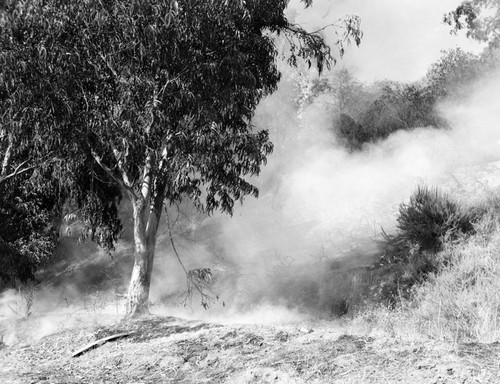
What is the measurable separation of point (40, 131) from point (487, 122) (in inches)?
558

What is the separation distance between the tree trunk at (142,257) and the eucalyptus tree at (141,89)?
0.02 metres

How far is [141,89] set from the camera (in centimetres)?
823

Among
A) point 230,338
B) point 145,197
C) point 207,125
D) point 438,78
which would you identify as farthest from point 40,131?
point 438,78

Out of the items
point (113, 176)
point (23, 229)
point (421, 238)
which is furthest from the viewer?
point (23, 229)

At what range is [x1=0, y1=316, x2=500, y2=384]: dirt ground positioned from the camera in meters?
3.66

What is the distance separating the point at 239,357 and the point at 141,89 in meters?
4.80

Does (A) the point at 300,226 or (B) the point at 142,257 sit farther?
(A) the point at 300,226

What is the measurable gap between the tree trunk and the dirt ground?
848mm

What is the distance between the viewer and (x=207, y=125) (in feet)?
26.5

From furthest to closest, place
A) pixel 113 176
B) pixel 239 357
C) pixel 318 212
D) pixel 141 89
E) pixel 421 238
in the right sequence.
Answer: pixel 318 212
pixel 421 238
pixel 113 176
pixel 141 89
pixel 239 357

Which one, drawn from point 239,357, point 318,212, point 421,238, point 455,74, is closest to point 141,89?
point 239,357

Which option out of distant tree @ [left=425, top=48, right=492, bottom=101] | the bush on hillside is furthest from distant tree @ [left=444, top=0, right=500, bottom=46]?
the bush on hillside

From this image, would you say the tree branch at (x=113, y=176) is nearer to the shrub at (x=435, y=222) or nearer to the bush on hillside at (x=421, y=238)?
the bush on hillside at (x=421, y=238)

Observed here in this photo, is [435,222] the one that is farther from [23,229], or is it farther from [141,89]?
[23,229]
